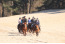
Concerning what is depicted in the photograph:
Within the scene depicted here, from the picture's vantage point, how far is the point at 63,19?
36.2 meters

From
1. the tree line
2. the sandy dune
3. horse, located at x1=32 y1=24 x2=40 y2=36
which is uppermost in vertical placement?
the tree line

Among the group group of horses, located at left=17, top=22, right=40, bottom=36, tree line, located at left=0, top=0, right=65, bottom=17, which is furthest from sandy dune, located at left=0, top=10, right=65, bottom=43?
tree line, located at left=0, top=0, right=65, bottom=17

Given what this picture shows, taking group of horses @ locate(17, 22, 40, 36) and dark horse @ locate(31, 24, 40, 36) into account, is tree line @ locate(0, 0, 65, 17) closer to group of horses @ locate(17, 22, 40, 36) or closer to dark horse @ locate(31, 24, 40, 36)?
group of horses @ locate(17, 22, 40, 36)

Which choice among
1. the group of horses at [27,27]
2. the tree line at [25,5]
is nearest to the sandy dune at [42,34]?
the group of horses at [27,27]

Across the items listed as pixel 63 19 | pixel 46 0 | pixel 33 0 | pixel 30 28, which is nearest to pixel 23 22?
pixel 30 28

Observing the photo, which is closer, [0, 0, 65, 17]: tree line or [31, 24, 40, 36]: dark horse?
[31, 24, 40, 36]: dark horse

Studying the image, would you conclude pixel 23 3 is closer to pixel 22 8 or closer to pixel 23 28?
pixel 22 8

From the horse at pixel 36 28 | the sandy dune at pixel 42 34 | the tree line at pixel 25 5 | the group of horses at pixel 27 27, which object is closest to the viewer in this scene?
the sandy dune at pixel 42 34

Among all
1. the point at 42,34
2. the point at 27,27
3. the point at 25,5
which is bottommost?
the point at 42,34

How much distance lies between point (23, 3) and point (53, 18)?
2094 centimetres

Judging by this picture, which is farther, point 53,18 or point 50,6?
point 50,6

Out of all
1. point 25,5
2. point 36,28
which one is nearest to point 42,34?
point 36,28

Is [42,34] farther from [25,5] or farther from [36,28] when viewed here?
[25,5]

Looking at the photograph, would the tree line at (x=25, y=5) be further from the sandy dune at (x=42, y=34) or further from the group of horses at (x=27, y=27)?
the group of horses at (x=27, y=27)
